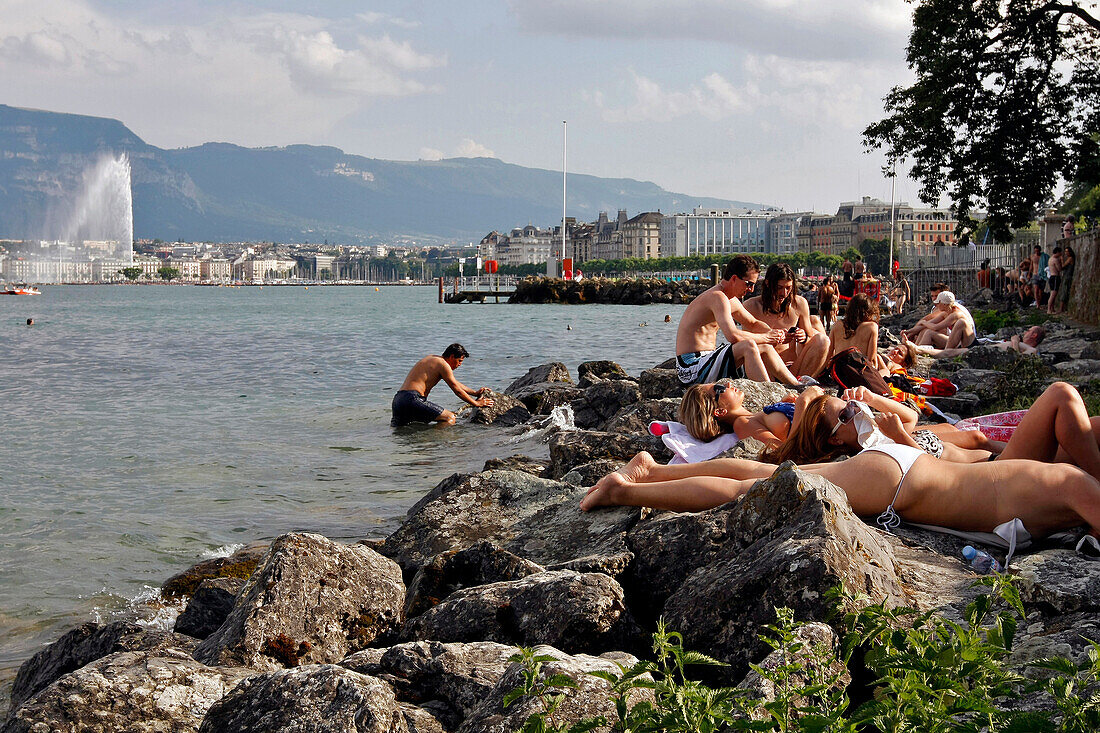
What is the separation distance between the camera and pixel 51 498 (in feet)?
32.6

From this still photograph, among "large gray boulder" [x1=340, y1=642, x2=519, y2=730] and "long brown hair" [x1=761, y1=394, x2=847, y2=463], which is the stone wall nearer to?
"long brown hair" [x1=761, y1=394, x2=847, y2=463]

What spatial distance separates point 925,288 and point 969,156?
91.4 ft

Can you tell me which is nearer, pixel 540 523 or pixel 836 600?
pixel 836 600

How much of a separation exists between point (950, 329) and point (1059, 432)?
11.3 meters

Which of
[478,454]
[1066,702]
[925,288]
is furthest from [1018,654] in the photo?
[925,288]

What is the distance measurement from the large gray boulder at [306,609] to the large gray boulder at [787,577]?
154 centimetres

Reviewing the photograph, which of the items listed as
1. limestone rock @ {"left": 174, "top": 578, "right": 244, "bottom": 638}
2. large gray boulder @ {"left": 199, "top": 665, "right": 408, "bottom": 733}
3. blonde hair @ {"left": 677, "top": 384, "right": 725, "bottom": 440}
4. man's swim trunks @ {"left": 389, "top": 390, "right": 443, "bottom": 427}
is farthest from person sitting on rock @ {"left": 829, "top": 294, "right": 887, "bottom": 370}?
large gray boulder @ {"left": 199, "top": 665, "right": 408, "bottom": 733}

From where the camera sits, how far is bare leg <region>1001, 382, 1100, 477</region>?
517cm

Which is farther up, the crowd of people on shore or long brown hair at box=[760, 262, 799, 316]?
long brown hair at box=[760, 262, 799, 316]

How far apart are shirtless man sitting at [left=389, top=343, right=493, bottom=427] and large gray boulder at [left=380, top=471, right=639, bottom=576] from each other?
24.9 ft

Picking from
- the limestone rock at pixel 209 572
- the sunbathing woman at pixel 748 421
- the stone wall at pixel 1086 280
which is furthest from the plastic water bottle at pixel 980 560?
the stone wall at pixel 1086 280

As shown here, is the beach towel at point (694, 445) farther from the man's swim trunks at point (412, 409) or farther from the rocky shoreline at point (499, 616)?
the man's swim trunks at point (412, 409)

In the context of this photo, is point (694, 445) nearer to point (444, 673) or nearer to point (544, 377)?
point (444, 673)

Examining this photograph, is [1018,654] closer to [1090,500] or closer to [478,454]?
[1090,500]
